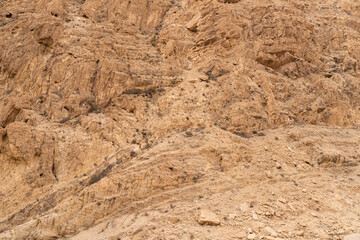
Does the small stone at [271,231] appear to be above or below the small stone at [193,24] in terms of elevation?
below

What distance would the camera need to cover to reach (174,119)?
1098 centimetres

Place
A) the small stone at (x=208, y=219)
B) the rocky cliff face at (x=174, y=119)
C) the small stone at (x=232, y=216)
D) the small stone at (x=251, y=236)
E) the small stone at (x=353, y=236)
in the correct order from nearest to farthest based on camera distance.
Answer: the small stone at (x=353, y=236)
the small stone at (x=251, y=236)
the small stone at (x=208, y=219)
the small stone at (x=232, y=216)
the rocky cliff face at (x=174, y=119)

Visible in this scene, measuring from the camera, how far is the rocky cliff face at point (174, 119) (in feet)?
26.8

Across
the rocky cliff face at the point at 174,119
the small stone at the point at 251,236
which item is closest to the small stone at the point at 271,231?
the rocky cliff face at the point at 174,119

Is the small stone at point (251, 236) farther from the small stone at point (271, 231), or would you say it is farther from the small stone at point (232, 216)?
the small stone at point (232, 216)

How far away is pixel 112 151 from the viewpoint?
1023 centimetres

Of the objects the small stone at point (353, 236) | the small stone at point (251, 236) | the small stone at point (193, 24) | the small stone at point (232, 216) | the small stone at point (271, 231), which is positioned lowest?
the small stone at point (232, 216)

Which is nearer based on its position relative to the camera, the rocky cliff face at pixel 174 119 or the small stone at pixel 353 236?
the small stone at pixel 353 236

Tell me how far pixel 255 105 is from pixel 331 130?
353cm

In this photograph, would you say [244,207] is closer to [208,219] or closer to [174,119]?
[208,219]

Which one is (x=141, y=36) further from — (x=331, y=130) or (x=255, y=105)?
(x=331, y=130)

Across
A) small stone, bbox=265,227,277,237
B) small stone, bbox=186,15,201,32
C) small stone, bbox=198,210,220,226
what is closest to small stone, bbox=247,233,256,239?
small stone, bbox=265,227,277,237

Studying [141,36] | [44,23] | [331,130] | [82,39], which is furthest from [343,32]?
[44,23]

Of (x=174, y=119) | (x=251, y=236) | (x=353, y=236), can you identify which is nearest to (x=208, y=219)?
(x=251, y=236)
